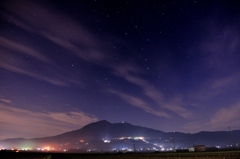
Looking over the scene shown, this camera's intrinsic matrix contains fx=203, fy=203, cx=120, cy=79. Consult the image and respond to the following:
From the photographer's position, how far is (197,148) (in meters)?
112

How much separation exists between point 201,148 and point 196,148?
2607 mm

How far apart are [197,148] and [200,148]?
1.57 metres

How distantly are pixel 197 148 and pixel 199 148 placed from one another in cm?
105

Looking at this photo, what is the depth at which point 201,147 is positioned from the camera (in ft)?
368

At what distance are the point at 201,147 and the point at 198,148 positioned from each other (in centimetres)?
195

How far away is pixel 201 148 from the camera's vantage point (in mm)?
111125

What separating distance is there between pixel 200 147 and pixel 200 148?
129 cm

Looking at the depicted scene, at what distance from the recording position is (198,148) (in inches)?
4402

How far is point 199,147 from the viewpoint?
113 m

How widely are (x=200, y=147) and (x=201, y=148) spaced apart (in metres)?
1.26

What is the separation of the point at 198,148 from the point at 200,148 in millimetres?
1078

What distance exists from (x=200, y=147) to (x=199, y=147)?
52 centimetres
